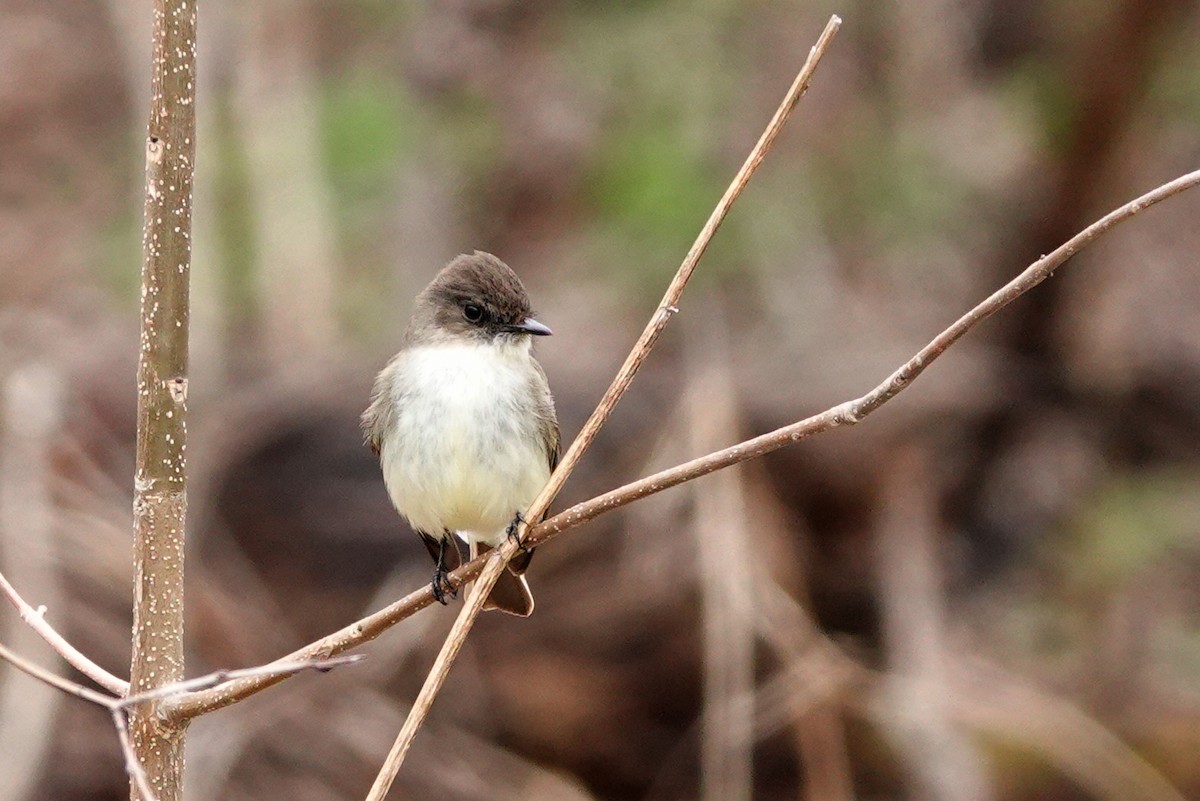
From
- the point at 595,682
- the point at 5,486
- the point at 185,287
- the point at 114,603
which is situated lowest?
the point at 595,682

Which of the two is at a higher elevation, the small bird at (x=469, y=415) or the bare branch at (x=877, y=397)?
the bare branch at (x=877, y=397)

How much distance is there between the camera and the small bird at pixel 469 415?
3.13 meters

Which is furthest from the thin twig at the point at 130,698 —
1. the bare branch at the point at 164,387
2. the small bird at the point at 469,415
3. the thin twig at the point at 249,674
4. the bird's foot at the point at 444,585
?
the small bird at the point at 469,415

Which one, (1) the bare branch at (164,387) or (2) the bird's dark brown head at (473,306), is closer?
(1) the bare branch at (164,387)

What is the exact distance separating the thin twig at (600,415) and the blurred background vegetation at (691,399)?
267cm

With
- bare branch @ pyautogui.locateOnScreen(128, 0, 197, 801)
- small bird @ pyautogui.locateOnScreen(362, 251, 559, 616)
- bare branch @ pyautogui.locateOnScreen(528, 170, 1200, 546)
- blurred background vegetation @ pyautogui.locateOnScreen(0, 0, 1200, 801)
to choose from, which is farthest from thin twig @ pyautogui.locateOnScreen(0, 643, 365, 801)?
blurred background vegetation @ pyautogui.locateOnScreen(0, 0, 1200, 801)

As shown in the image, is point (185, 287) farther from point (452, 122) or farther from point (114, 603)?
point (452, 122)

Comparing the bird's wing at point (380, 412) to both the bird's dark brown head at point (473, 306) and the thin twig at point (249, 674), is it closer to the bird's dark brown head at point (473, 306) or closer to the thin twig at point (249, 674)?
the bird's dark brown head at point (473, 306)

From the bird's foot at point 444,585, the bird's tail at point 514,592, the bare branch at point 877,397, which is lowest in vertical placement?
the bird's tail at point 514,592

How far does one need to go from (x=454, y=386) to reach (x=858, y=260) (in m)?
4.68

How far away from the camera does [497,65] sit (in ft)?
24.2

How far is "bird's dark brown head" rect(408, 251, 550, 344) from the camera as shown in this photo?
10.7 ft

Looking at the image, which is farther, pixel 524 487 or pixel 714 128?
pixel 714 128

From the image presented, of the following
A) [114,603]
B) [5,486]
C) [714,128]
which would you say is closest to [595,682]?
[114,603]
